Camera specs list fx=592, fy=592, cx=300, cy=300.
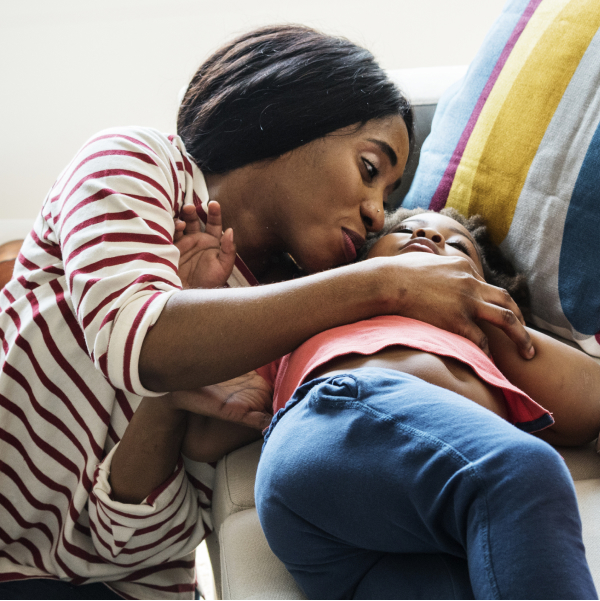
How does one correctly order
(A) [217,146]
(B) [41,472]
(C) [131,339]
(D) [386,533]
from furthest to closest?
(A) [217,146] < (B) [41,472] < (C) [131,339] < (D) [386,533]

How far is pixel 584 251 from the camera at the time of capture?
2.96 ft

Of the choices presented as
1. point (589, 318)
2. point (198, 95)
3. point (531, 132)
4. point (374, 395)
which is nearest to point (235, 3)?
point (198, 95)

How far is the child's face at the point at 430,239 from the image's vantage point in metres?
0.93

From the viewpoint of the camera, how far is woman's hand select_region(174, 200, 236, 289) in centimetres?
89

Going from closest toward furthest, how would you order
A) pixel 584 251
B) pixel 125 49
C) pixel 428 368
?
pixel 428 368 < pixel 584 251 < pixel 125 49

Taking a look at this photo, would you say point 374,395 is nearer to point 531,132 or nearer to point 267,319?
point 267,319

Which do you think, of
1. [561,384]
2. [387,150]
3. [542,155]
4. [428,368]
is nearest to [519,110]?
[542,155]

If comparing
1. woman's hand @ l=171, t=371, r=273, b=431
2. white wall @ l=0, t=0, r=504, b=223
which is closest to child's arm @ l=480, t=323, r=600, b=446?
woman's hand @ l=171, t=371, r=273, b=431

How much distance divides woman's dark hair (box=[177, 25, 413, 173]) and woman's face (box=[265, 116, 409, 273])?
0.08 ft

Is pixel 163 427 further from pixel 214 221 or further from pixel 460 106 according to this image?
pixel 460 106

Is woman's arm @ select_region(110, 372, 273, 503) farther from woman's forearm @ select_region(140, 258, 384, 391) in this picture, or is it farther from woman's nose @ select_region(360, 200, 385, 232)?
woman's nose @ select_region(360, 200, 385, 232)

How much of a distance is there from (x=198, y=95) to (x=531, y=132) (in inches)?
22.1

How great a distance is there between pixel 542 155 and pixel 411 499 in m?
0.69

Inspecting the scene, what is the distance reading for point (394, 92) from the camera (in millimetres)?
1049
